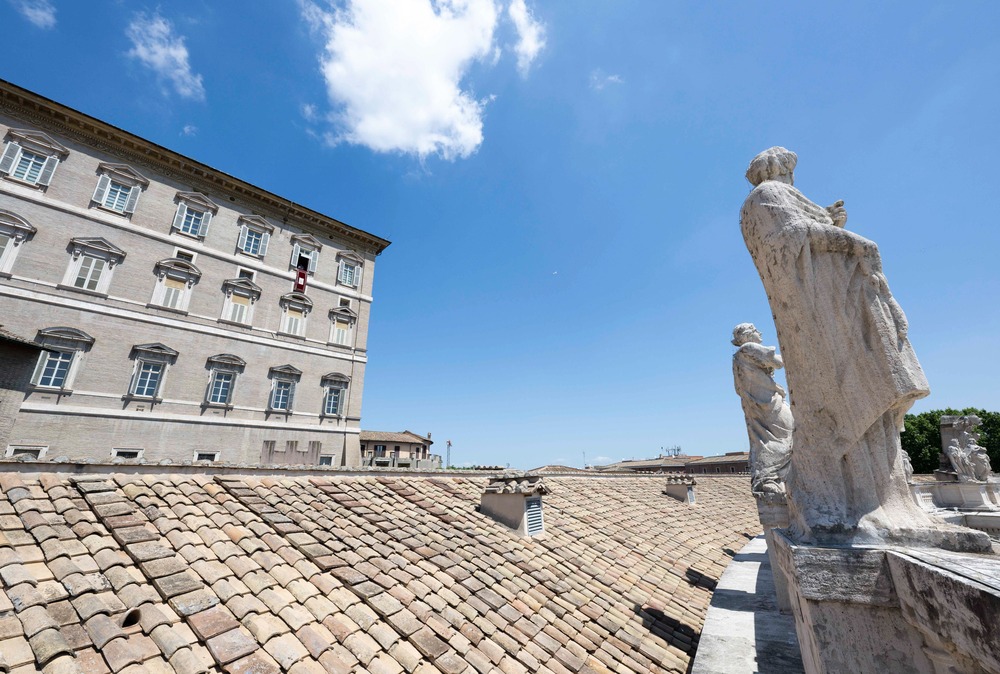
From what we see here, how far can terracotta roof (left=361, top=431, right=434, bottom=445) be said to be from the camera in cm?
4343

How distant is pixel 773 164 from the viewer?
318cm

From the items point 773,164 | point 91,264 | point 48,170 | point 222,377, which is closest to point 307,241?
point 222,377

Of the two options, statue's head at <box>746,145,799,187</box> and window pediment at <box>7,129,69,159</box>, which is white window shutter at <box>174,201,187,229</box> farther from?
statue's head at <box>746,145,799,187</box>

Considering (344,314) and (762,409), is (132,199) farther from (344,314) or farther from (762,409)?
(762,409)

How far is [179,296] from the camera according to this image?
67.3 ft

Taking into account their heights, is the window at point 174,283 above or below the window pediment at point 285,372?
above

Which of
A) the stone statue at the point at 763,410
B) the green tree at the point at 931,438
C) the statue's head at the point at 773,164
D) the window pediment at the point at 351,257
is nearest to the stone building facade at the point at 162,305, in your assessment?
the window pediment at the point at 351,257

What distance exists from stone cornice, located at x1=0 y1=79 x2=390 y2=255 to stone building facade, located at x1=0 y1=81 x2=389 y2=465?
69 millimetres

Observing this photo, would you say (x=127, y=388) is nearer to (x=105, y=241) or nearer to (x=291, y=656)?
(x=105, y=241)

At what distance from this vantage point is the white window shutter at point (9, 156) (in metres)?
17.3

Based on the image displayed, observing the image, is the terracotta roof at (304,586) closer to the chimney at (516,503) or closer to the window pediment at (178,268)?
the chimney at (516,503)

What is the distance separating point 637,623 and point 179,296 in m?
23.9

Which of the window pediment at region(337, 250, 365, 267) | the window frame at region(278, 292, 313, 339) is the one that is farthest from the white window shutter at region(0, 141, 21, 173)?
the window pediment at region(337, 250, 365, 267)

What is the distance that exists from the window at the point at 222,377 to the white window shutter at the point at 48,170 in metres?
9.95
